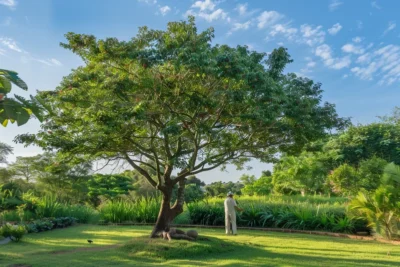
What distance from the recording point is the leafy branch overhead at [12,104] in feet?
5.88

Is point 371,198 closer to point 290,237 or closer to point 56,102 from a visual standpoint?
point 290,237

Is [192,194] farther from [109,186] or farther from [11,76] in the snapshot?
[11,76]

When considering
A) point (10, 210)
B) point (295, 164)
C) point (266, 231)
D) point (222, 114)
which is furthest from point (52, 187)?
point (222, 114)

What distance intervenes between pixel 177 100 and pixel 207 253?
3.86 metres

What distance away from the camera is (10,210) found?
19.1 metres

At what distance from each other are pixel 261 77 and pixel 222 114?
207 cm

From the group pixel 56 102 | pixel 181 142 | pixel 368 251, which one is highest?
pixel 56 102

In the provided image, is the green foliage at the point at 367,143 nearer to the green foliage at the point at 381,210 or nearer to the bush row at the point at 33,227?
the green foliage at the point at 381,210

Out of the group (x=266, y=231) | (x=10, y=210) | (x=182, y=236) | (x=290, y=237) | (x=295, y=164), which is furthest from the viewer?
(x=295, y=164)

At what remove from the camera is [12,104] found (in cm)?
181

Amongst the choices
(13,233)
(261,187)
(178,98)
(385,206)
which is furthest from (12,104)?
(261,187)

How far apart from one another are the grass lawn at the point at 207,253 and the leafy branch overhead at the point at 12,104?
687 centimetres

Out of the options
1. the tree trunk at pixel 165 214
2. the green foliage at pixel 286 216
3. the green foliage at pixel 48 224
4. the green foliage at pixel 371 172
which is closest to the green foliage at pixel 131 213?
the green foliage at pixel 48 224

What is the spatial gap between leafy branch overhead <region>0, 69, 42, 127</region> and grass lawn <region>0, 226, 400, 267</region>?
270 inches
